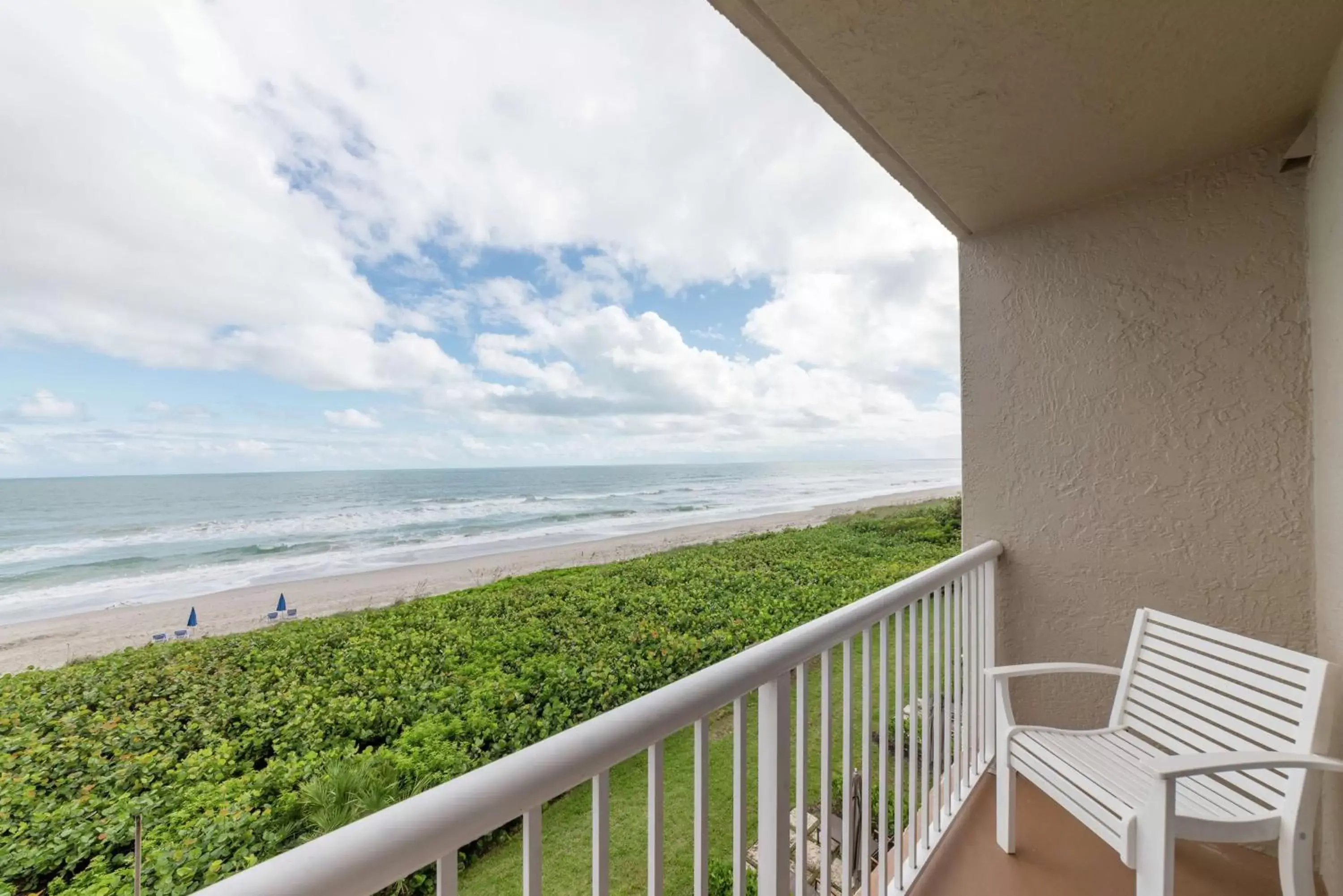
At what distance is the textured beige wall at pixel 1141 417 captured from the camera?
1909mm

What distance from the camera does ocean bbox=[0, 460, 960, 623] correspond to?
23.8ft

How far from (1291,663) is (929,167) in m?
1.84

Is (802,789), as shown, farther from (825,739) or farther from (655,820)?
(655,820)

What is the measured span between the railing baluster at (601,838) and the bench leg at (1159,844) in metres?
1.29

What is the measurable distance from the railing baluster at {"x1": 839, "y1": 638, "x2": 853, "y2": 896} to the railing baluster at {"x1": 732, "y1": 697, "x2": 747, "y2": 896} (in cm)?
44

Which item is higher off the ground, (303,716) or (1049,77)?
(1049,77)

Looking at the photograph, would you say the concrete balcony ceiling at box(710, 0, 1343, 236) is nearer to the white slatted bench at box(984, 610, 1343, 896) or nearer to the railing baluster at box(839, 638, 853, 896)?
the railing baluster at box(839, 638, 853, 896)

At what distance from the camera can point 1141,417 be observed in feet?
6.98

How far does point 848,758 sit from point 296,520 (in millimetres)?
16722

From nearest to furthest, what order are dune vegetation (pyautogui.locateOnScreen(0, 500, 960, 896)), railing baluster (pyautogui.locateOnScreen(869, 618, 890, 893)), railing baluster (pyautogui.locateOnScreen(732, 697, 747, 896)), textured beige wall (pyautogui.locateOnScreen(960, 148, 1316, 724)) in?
railing baluster (pyautogui.locateOnScreen(732, 697, 747, 896))
railing baluster (pyautogui.locateOnScreen(869, 618, 890, 893))
textured beige wall (pyautogui.locateOnScreen(960, 148, 1316, 724))
dune vegetation (pyautogui.locateOnScreen(0, 500, 960, 896))

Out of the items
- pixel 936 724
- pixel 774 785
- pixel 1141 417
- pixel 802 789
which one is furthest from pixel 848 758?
pixel 1141 417

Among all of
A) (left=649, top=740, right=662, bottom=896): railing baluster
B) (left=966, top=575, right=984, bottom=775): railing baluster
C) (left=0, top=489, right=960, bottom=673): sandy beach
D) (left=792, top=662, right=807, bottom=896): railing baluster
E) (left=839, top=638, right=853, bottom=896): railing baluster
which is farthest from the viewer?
(left=0, top=489, right=960, bottom=673): sandy beach

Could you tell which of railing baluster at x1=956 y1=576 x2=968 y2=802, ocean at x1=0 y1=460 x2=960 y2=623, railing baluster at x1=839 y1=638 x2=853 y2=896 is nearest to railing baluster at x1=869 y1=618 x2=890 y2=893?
railing baluster at x1=839 y1=638 x2=853 y2=896

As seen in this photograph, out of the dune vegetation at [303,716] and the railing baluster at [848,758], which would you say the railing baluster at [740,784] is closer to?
the railing baluster at [848,758]
